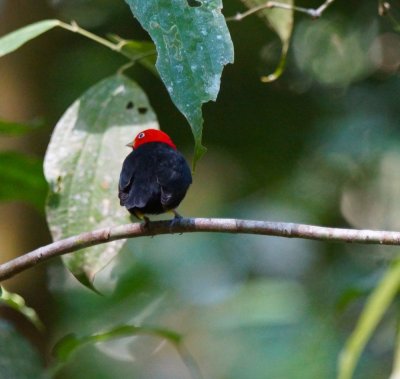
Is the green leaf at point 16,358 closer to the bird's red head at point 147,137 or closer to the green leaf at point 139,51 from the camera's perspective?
the bird's red head at point 147,137

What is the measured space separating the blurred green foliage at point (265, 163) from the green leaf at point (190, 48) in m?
2.55

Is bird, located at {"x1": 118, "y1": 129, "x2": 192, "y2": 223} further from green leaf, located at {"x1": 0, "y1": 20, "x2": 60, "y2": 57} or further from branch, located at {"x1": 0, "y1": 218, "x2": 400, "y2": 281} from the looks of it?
green leaf, located at {"x1": 0, "y1": 20, "x2": 60, "y2": 57}

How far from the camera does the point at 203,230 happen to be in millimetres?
1657

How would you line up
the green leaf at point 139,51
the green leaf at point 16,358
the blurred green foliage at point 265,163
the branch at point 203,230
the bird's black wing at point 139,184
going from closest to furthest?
the branch at point 203,230, the bird's black wing at point 139,184, the green leaf at point 16,358, the green leaf at point 139,51, the blurred green foliage at point 265,163

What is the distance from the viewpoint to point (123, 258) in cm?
450

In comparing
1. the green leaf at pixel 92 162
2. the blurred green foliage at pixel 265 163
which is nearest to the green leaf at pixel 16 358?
the green leaf at pixel 92 162

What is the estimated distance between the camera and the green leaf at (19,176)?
7.47 feet

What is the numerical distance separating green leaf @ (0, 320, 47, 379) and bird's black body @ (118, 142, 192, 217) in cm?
48

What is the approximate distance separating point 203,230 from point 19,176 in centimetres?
81

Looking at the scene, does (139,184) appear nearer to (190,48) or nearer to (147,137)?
(147,137)

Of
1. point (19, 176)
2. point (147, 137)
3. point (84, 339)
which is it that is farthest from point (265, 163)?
point (84, 339)

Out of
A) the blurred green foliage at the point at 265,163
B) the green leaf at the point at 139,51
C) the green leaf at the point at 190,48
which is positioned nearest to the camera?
the green leaf at the point at 190,48

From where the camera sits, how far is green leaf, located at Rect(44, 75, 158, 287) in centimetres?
199

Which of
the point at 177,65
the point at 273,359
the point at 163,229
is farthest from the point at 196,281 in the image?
the point at 177,65
